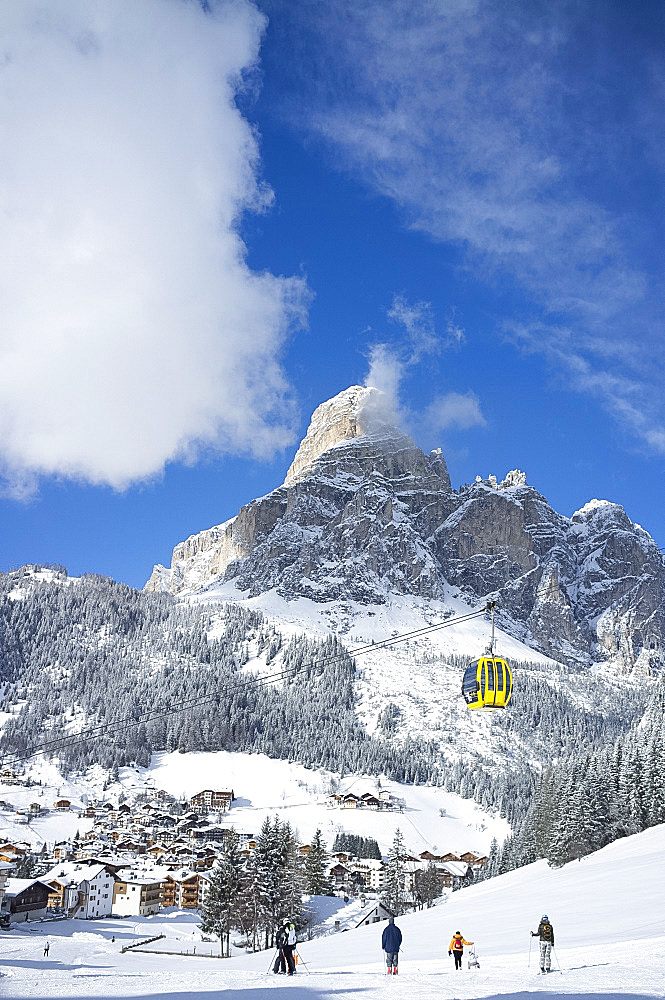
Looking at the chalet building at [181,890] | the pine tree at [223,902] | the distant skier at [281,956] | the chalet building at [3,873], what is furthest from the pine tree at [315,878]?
the distant skier at [281,956]

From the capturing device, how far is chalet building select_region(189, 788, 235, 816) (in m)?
123

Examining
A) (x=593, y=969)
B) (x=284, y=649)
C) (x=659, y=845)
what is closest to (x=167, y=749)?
(x=284, y=649)

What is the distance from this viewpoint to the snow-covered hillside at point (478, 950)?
12062 mm

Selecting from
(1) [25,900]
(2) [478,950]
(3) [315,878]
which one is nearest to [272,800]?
(3) [315,878]

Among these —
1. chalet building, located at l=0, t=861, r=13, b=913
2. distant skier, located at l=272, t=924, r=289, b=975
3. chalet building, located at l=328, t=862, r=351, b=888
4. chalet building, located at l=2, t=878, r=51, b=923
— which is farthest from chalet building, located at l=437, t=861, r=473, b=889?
distant skier, located at l=272, t=924, r=289, b=975

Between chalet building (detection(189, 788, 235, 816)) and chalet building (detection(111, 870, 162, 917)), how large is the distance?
5586 cm

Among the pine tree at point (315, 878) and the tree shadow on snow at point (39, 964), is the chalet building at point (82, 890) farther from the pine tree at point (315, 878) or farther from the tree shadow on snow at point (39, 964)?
the tree shadow on snow at point (39, 964)

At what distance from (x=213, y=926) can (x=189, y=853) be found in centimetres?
4532

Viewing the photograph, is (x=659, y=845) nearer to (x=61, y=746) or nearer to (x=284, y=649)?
(x=61, y=746)

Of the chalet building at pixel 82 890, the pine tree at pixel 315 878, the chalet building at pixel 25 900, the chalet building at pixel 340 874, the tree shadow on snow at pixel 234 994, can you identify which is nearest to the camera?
Result: the tree shadow on snow at pixel 234 994

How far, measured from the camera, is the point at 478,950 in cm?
1995

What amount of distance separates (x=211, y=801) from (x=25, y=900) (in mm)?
74986

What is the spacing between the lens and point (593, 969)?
546 inches

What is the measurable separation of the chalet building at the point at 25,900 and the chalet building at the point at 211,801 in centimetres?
6712
